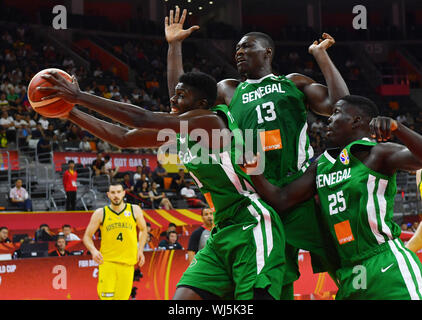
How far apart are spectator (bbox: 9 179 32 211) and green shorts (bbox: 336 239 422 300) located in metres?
10.3

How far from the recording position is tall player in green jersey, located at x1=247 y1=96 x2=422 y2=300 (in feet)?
10.8

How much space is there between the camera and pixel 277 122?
4.00m

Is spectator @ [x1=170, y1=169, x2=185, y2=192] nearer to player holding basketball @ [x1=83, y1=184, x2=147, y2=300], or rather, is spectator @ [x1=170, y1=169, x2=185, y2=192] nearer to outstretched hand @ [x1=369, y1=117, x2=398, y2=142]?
player holding basketball @ [x1=83, y1=184, x2=147, y2=300]

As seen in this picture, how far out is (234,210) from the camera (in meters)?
3.56

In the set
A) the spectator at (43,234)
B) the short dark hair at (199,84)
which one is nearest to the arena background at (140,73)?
the spectator at (43,234)

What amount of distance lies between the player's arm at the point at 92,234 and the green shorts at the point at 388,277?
17.0ft

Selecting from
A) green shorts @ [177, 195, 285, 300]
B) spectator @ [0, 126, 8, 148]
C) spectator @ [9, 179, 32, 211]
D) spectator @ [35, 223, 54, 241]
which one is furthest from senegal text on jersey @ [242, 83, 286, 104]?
spectator @ [0, 126, 8, 148]

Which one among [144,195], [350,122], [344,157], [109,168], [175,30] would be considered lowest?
[144,195]

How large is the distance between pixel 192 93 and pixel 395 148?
1282mm

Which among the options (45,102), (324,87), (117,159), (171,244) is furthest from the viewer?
(117,159)

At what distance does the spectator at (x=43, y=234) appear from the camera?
1067cm

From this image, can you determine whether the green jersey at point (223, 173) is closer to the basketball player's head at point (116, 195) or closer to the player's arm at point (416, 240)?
the player's arm at point (416, 240)

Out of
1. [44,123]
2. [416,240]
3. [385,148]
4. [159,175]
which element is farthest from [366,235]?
[44,123]

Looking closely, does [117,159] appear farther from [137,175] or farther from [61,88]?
[61,88]
